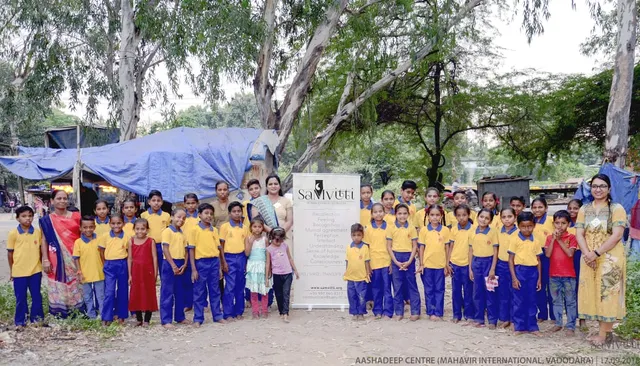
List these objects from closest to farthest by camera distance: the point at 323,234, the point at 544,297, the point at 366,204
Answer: the point at 544,297 < the point at 323,234 < the point at 366,204

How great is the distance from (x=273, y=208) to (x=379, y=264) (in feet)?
4.77

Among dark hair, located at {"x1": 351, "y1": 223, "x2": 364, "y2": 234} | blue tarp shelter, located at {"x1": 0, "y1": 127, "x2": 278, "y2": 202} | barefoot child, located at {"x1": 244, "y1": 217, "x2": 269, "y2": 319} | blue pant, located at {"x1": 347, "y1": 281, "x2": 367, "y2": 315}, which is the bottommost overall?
blue pant, located at {"x1": 347, "y1": 281, "x2": 367, "y2": 315}

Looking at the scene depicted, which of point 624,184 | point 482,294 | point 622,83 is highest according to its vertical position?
point 622,83

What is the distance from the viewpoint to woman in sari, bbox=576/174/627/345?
4824mm

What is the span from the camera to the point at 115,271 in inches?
230

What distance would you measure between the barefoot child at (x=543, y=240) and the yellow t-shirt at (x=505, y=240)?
0.32m

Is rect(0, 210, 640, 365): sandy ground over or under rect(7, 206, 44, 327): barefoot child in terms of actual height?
under

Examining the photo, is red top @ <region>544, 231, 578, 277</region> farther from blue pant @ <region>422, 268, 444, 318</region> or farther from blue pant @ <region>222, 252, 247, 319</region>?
blue pant @ <region>222, 252, 247, 319</region>

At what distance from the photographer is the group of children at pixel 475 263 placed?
544 cm

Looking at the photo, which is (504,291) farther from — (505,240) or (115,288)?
(115,288)

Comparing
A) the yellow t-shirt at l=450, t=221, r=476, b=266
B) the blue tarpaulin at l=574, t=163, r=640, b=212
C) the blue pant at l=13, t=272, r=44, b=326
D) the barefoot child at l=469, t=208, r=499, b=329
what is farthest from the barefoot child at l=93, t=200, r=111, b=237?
the blue tarpaulin at l=574, t=163, r=640, b=212

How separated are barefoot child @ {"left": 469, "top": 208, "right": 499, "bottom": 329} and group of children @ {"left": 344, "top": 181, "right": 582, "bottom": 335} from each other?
0.01 metres

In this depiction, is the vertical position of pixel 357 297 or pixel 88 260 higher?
pixel 88 260

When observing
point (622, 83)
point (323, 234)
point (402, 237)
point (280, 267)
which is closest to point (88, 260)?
point (280, 267)
